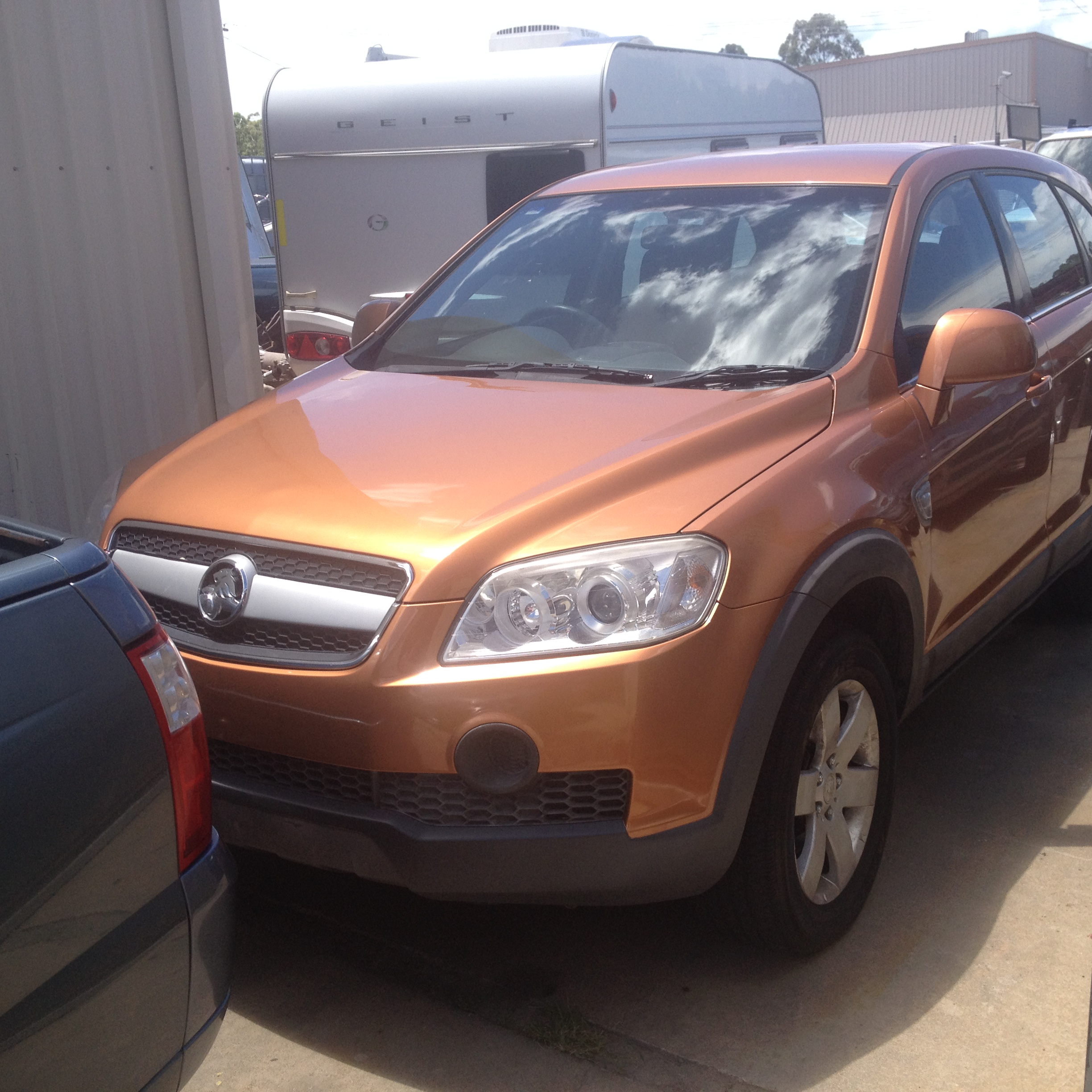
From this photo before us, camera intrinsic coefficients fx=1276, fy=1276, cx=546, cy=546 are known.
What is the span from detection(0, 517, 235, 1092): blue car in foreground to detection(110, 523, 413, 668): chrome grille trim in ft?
1.62

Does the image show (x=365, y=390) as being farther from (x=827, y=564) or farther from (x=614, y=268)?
(x=827, y=564)

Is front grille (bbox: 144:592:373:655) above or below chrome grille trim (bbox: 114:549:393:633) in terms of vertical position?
below

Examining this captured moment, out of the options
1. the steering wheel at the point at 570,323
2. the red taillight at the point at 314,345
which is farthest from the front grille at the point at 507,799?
the red taillight at the point at 314,345

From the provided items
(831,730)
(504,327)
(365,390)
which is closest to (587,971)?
(831,730)

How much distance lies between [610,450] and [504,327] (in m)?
1.11

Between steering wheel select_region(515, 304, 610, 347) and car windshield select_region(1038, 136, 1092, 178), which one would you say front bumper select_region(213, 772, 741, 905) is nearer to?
steering wheel select_region(515, 304, 610, 347)

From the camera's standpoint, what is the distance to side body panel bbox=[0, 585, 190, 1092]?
1.60 m

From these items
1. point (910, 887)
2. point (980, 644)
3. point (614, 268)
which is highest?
point (614, 268)

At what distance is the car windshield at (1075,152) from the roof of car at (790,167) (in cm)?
1016

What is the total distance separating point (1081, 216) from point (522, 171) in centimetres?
393

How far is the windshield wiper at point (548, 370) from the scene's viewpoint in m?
3.30

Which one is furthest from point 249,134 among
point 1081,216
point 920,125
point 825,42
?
point 1081,216

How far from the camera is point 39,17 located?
4.52 m

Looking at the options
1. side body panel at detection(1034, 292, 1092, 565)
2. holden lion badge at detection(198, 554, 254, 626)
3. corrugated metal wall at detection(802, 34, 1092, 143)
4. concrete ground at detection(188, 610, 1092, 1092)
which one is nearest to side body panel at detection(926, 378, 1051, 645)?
side body panel at detection(1034, 292, 1092, 565)
